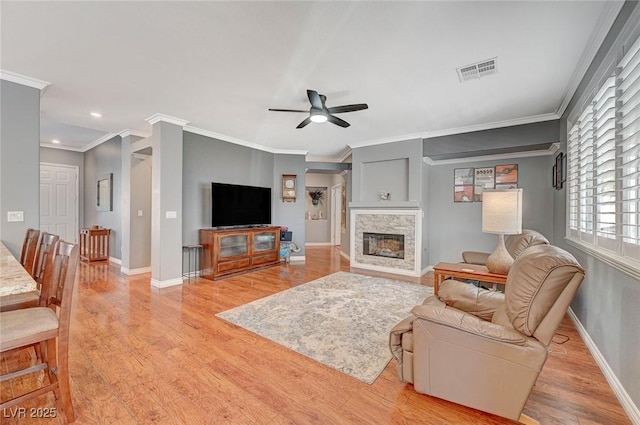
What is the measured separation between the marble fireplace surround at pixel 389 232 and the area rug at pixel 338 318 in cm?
64

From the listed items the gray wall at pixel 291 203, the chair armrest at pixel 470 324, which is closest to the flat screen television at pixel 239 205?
the gray wall at pixel 291 203

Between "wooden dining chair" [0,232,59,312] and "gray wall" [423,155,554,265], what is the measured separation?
5.27 metres

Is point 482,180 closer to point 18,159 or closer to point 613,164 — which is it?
point 613,164

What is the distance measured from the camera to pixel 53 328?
1.45 meters

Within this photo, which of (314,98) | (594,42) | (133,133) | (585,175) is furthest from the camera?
(133,133)

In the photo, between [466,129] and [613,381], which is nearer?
[613,381]

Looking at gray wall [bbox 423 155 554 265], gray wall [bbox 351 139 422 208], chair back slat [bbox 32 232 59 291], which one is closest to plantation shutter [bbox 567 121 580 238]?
gray wall [bbox 423 155 554 265]

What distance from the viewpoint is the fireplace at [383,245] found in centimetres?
507

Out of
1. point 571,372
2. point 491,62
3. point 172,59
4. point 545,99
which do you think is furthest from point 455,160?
point 172,59

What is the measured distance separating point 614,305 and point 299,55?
9.94 feet

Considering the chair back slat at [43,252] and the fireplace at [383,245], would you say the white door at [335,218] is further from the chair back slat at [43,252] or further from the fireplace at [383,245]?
the chair back slat at [43,252]

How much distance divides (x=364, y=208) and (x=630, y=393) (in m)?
4.12

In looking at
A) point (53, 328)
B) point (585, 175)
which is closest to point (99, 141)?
point (53, 328)

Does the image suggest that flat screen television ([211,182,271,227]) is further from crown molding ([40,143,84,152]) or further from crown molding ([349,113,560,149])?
crown molding ([40,143,84,152])
